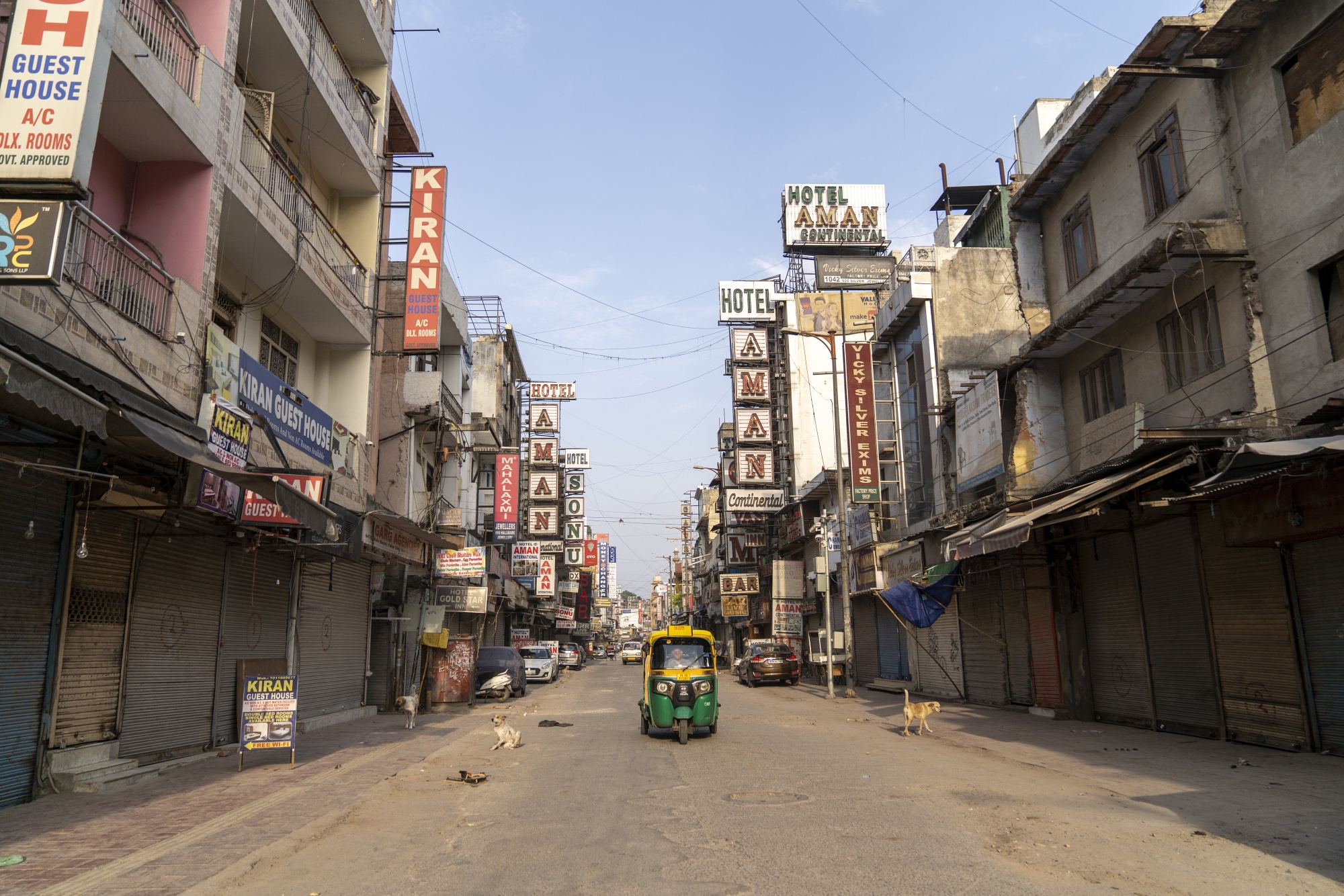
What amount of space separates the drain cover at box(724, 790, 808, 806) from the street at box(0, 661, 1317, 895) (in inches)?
1.9

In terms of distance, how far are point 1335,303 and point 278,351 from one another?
1878cm

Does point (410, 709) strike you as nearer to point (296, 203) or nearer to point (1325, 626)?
point (296, 203)

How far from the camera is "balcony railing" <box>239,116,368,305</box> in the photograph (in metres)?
15.1

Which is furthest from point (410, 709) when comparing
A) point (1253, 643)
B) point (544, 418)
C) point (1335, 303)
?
point (544, 418)

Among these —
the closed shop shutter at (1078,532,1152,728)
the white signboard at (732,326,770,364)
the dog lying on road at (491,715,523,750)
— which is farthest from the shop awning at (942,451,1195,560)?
the white signboard at (732,326,770,364)

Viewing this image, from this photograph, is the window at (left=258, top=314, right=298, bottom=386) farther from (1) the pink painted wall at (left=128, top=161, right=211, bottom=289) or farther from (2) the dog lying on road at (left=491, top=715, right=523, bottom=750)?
(2) the dog lying on road at (left=491, top=715, right=523, bottom=750)

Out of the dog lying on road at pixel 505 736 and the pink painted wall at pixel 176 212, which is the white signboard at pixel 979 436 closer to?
the dog lying on road at pixel 505 736

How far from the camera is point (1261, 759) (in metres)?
11.9

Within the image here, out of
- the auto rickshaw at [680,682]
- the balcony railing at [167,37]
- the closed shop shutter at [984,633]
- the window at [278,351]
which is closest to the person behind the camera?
the balcony railing at [167,37]

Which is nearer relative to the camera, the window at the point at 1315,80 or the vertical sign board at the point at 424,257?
the window at the point at 1315,80

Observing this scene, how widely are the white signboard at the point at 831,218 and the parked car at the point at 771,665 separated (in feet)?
89.4

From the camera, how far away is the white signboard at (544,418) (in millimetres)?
54969

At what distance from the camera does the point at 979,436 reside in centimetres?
2312

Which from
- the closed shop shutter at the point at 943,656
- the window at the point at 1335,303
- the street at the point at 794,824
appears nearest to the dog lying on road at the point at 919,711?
the street at the point at 794,824
